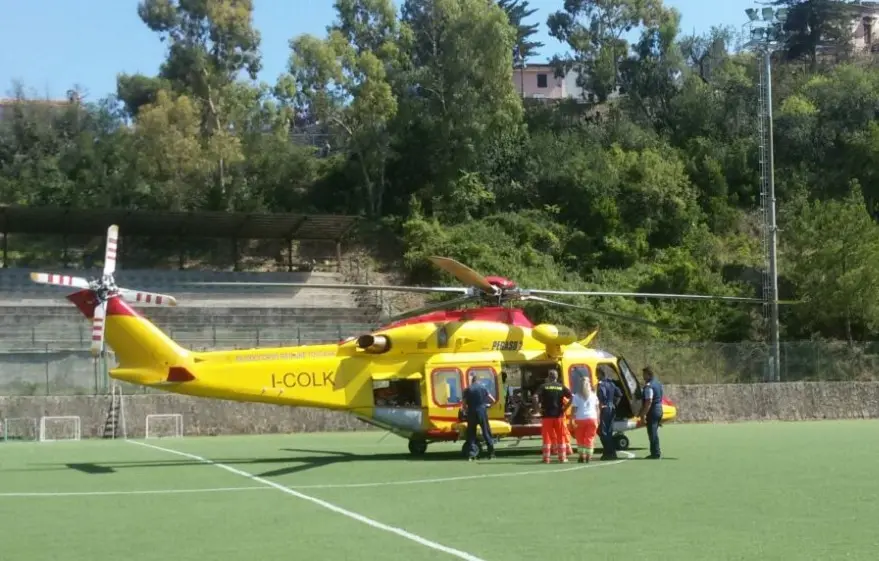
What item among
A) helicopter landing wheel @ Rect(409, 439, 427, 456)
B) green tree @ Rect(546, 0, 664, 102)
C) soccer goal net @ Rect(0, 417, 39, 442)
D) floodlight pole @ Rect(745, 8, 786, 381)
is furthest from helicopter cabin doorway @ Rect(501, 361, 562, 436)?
green tree @ Rect(546, 0, 664, 102)

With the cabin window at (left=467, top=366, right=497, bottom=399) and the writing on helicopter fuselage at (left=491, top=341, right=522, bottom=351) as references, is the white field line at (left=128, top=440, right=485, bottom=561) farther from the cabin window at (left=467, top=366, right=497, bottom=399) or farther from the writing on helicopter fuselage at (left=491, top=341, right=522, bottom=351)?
the writing on helicopter fuselage at (left=491, top=341, right=522, bottom=351)

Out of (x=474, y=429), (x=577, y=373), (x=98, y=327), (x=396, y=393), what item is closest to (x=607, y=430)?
(x=577, y=373)

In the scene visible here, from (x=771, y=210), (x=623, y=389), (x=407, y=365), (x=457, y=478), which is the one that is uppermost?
(x=771, y=210)

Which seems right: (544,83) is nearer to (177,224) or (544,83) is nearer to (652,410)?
(177,224)

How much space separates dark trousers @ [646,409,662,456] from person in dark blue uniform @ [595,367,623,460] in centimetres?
65

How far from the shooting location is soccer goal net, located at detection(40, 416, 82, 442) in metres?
29.4

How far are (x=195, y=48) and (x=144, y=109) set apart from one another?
4.58 metres

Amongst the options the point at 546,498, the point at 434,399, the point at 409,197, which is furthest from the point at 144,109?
the point at 546,498

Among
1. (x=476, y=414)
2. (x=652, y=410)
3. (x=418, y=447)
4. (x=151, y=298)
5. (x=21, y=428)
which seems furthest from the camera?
(x=21, y=428)

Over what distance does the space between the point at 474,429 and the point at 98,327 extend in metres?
6.61

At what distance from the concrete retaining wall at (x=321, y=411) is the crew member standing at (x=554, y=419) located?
43.7 ft

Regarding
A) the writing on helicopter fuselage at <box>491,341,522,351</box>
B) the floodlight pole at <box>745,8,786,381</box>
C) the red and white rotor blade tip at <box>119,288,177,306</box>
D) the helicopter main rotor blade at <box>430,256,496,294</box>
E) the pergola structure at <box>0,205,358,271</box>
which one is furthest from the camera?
the pergola structure at <box>0,205,358,271</box>

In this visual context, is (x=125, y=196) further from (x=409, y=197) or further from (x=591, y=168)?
(x=591, y=168)

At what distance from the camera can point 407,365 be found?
68.8 ft
